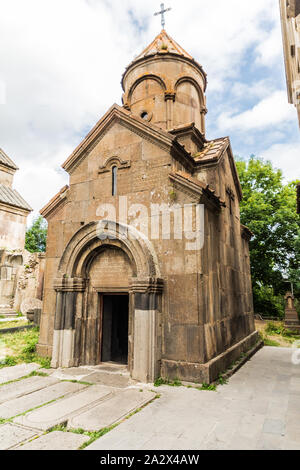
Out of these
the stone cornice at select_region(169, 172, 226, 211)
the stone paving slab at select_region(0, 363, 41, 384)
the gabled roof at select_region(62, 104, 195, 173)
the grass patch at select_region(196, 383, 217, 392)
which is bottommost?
the stone paving slab at select_region(0, 363, 41, 384)

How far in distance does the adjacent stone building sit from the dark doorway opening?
6.03 metres

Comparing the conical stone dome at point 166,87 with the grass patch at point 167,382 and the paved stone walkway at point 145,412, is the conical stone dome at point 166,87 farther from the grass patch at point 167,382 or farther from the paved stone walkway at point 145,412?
the paved stone walkway at point 145,412

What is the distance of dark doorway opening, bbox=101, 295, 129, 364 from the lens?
689cm

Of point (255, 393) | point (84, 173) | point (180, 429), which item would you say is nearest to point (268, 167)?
point (84, 173)

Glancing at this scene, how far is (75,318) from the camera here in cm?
657

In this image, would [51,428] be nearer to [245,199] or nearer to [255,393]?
[255,393]

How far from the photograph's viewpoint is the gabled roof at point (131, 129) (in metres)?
6.32

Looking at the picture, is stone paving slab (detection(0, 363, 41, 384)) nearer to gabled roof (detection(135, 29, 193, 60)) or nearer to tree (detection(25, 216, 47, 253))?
gabled roof (detection(135, 29, 193, 60))

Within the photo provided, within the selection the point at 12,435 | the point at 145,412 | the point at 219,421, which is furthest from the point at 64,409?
the point at 219,421

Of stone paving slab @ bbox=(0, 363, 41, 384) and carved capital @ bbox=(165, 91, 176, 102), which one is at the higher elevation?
carved capital @ bbox=(165, 91, 176, 102)

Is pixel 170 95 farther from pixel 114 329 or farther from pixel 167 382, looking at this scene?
pixel 167 382

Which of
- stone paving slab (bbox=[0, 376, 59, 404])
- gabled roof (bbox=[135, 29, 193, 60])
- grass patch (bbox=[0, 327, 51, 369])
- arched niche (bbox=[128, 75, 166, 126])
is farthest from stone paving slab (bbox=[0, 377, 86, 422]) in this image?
gabled roof (bbox=[135, 29, 193, 60])

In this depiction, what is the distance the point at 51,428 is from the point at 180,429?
162 cm

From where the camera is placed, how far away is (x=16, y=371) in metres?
6.08
